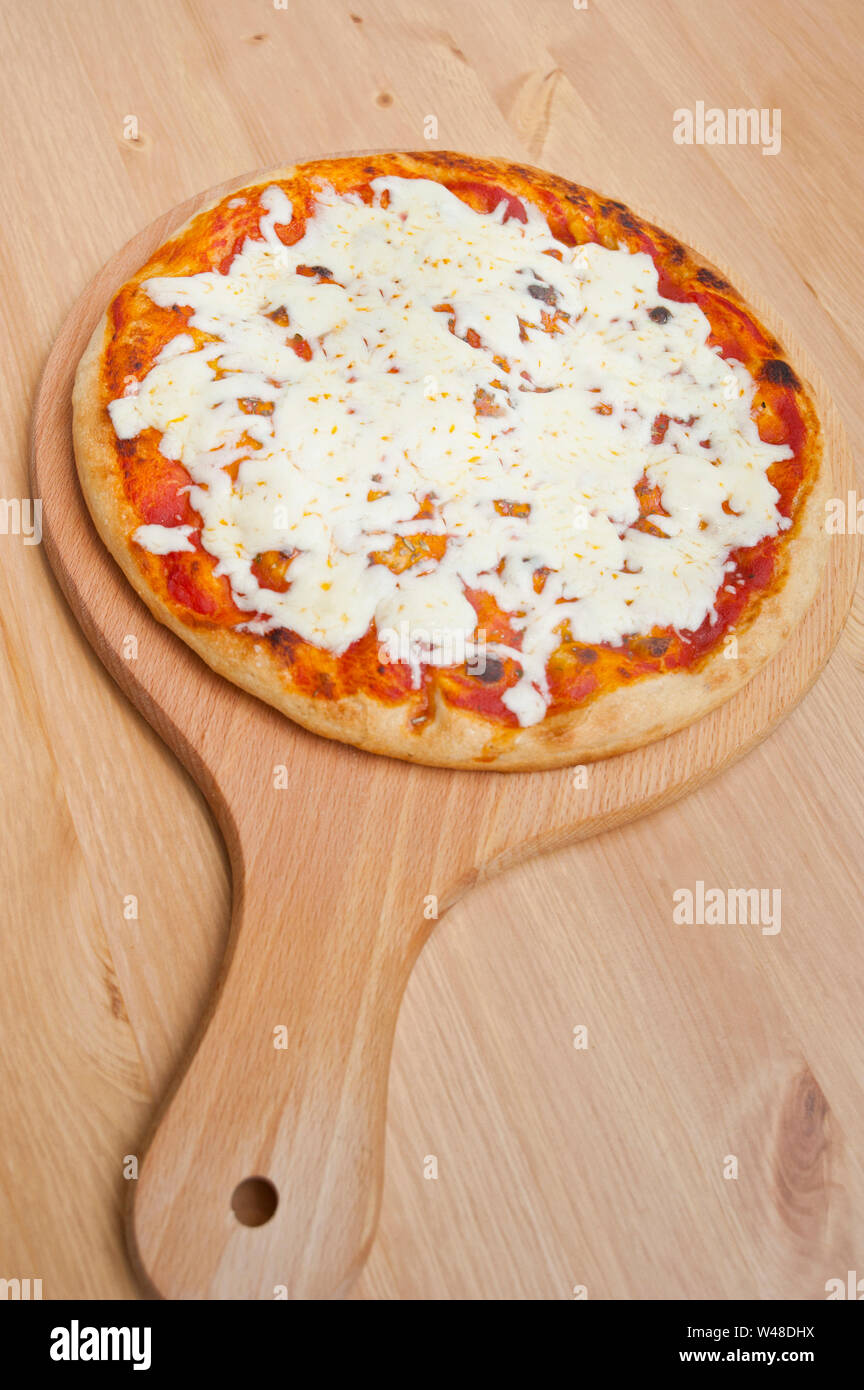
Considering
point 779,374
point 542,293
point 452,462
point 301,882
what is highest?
point 542,293

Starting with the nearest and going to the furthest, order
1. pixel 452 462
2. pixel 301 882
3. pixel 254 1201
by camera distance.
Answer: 1. pixel 254 1201
2. pixel 301 882
3. pixel 452 462

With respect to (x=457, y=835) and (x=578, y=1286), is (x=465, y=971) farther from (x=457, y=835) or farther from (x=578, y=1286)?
(x=578, y=1286)

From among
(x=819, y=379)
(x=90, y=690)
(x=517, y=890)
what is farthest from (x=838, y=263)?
(x=90, y=690)

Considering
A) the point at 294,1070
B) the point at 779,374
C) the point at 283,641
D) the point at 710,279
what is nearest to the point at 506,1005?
the point at 294,1070

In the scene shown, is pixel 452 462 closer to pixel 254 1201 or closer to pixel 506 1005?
pixel 506 1005

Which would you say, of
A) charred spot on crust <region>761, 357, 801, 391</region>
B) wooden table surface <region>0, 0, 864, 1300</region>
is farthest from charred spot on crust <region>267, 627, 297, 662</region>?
charred spot on crust <region>761, 357, 801, 391</region>

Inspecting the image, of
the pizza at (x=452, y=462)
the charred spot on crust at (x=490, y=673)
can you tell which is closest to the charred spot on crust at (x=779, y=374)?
the pizza at (x=452, y=462)

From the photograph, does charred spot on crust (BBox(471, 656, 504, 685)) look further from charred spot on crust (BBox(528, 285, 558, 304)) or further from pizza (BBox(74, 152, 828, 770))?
charred spot on crust (BBox(528, 285, 558, 304))
